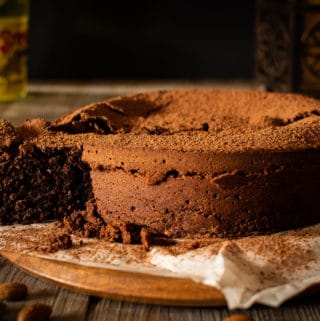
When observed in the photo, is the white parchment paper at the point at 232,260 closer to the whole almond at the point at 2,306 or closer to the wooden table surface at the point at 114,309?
the wooden table surface at the point at 114,309

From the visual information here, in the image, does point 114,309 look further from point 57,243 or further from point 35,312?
point 57,243

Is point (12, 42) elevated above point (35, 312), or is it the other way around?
point (12, 42)

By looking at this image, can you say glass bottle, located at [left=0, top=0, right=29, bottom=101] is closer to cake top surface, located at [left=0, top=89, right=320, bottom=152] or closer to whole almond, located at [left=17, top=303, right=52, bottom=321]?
cake top surface, located at [left=0, top=89, right=320, bottom=152]

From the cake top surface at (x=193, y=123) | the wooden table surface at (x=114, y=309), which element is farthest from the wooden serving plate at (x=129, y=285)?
the cake top surface at (x=193, y=123)

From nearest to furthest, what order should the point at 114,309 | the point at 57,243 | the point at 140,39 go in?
the point at 114,309 → the point at 57,243 → the point at 140,39

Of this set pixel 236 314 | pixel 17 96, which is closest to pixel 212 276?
pixel 236 314

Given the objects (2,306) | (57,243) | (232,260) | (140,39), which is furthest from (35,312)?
(140,39)
